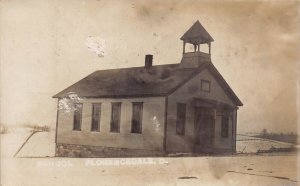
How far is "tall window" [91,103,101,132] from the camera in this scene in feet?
11.4

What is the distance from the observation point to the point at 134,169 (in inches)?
140

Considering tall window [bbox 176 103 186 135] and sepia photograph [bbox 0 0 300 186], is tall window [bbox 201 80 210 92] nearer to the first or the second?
sepia photograph [bbox 0 0 300 186]

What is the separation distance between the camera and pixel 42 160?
3381 mm

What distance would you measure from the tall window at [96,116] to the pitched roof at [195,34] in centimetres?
84

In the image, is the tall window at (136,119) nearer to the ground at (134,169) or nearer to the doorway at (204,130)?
the ground at (134,169)

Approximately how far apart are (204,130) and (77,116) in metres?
1.00

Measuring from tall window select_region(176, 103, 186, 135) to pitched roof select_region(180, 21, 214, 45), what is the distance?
499 mm

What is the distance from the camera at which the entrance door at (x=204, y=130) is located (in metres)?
3.71

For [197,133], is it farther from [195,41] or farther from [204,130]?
[195,41]

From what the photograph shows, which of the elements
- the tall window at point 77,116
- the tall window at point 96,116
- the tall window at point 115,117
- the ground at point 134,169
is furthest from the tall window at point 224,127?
the tall window at point 77,116

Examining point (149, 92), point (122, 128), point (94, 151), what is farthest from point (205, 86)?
point (94, 151)

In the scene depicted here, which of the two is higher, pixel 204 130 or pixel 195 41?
pixel 195 41

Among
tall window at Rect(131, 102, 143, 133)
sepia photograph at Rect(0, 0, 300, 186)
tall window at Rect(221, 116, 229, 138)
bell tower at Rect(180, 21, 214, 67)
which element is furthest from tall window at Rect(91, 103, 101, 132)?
tall window at Rect(221, 116, 229, 138)

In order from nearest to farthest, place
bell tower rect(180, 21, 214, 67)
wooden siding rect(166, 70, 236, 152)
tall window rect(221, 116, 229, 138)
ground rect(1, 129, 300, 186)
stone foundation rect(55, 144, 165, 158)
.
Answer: ground rect(1, 129, 300, 186), stone foundation rect(55, 144, 165, 158), wooden siding rect(166, 70, 236, 152), bell tower rect(180, 21, 214, 67), tall window rect(221, 116, 229, 138)
